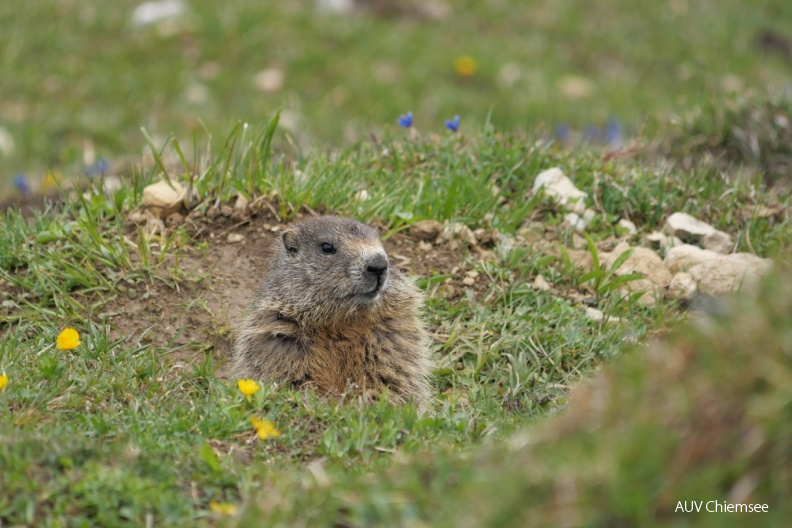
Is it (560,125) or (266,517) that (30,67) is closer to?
(560,125)

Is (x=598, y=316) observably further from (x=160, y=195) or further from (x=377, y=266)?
(x=160, y=195)

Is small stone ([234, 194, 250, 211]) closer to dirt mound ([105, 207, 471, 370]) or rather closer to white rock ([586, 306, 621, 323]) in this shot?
dirt mound ([105, 207, 471, 370])

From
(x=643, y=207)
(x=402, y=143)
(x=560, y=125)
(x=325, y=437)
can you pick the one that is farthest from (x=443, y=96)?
(x=325, y=437)

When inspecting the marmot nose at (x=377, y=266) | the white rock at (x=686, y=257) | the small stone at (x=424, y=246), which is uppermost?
the marmot nose at (x=377, y=266)

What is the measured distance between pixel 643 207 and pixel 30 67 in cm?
674

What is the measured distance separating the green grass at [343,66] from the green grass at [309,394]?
9.12 feet

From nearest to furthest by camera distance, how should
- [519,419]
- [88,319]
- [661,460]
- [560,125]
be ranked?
[661,460] < [519,419] < [88,319] < [560,125]

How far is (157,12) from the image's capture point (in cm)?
1077

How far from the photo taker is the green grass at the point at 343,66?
9234 mm

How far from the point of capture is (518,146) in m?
5.91

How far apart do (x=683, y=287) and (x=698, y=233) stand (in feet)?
1.99

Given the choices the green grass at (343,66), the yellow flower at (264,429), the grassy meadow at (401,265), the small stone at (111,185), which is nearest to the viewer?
the grassy meadow at (401,265)

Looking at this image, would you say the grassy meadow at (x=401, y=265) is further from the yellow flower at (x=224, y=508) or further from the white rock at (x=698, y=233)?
the white rock at (x=698, y=233)

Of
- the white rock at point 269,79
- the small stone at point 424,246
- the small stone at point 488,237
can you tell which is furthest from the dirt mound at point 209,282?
the white rock at point 269,79
